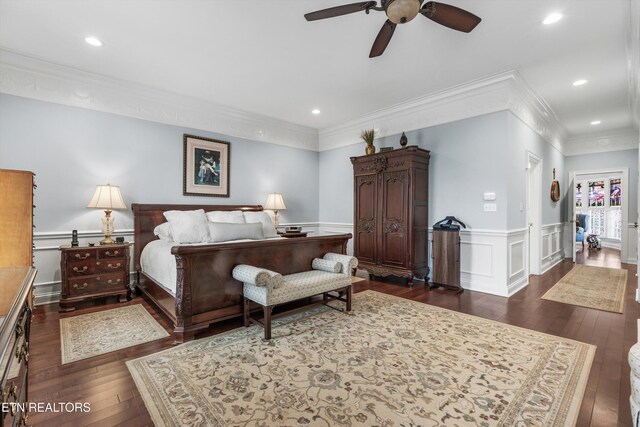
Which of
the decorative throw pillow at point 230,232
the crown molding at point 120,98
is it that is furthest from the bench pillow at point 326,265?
the crown molding at point 120,98

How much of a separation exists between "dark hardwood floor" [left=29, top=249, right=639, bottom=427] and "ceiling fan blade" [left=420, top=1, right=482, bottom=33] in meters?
2.71

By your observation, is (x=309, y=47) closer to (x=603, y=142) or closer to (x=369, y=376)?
(x=369, y=376)

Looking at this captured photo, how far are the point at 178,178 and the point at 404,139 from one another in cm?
360

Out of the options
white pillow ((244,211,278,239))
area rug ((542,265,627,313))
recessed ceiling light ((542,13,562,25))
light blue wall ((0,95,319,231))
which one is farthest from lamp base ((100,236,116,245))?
area rug ((542,265,627,313))

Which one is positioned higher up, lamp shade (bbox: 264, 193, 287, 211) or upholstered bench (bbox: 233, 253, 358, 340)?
lamp shade (bbox: 264, 193, 287, 211)

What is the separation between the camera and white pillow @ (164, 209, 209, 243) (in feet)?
12.4

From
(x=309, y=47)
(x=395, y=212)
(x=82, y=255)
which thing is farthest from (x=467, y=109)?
(x=82, y=255)

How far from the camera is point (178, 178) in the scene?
4.69 metres

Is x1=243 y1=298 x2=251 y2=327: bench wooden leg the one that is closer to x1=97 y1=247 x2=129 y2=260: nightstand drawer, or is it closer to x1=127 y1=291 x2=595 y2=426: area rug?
x1=127 y1=291 x2=595 y2=426: area rug

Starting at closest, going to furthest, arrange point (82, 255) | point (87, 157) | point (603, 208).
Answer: point (82, 255)
point (87, 157)
point (603, 208)

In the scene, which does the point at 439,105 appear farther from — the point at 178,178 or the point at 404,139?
the point at 178,178

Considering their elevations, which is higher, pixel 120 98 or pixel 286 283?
pixel 120 98

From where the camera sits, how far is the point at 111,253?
12.2ft

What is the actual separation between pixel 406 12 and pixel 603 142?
289 inches
